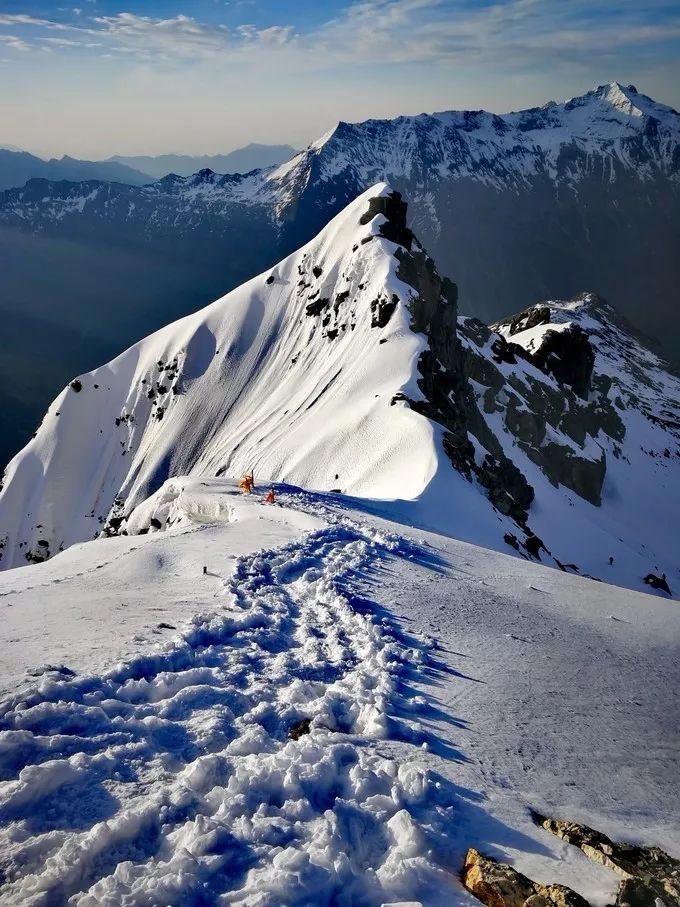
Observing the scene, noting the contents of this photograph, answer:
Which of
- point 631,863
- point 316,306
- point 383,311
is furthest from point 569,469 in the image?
point 631,863

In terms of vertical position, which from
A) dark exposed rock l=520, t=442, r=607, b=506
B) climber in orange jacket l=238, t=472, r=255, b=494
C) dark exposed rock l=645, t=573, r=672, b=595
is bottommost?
dark exposed rock l=645, t=573, r=672, b=595

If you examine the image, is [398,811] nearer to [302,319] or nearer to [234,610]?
[234,610]

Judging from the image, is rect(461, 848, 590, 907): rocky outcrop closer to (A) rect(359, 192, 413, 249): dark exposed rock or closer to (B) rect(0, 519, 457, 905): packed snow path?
(B) rect(0, 519, 457, 905): packed snow path

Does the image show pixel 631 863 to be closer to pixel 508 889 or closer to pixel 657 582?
pixel 508 889

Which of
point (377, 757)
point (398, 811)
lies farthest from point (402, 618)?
point (398, 811)

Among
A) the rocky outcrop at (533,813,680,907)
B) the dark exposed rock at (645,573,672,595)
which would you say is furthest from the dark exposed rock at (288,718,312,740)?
the dark exposed rock at (645,573,672,595)

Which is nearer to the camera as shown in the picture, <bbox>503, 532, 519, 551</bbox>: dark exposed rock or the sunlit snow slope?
<bbox>503, 532, 519, 551</bbox>: dark exposed rock
